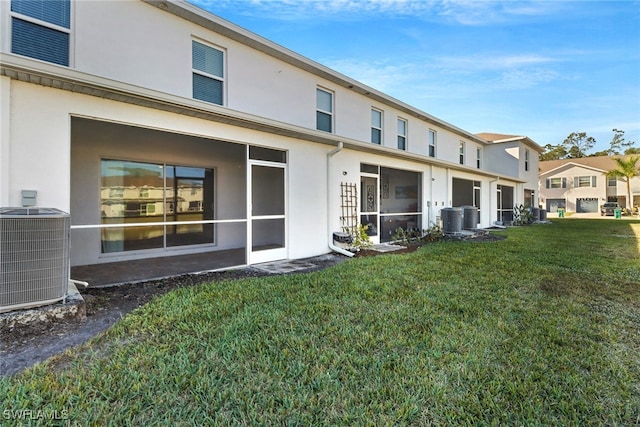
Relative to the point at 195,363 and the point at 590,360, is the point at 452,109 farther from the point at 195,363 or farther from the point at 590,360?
the point at 195,363

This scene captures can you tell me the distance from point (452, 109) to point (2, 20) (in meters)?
18.1

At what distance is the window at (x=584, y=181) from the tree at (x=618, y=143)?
29340 millimetres

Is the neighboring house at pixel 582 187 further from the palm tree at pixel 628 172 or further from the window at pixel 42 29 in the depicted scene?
the window at pixel 42 29

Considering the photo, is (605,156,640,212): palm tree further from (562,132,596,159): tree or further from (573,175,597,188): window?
(562,132,596,159): tree

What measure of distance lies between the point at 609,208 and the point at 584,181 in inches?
232

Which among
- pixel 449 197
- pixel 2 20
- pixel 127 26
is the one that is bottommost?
pixel 449 197

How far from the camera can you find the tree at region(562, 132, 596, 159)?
60.2 meters

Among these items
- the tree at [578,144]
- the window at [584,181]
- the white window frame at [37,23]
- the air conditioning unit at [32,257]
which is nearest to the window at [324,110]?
the white window frame at [37,23]

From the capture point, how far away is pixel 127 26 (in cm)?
597

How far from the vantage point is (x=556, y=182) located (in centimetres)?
3991

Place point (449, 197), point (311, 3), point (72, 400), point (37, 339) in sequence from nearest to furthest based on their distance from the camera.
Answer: point (72, 400) < point (37, 339) < point (311, 3) < point (449, 197)

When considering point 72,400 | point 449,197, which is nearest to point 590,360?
point 72,400

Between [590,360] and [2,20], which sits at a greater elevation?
[2,20]

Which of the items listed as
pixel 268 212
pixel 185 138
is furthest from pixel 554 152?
pixel 185 138
